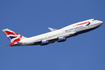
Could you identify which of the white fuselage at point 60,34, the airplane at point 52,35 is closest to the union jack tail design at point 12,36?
the airplane at point 52,35

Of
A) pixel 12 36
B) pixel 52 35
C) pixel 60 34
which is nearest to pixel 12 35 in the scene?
pixel 12 36

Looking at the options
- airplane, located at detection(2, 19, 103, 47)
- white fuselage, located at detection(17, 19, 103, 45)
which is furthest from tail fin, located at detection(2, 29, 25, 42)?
white fuselage, located at detection(17, 19, 103, 45)

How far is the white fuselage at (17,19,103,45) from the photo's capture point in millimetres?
90812

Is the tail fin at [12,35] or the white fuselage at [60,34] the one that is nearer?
the white fuselage at [60,34]

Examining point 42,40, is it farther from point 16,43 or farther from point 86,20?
point 86,20

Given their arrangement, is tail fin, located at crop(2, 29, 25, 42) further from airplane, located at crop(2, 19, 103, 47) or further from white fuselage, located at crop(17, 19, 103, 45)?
white fuselage, located at crop(17, 19, 103, 45)

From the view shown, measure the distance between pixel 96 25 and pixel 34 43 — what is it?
105 feet

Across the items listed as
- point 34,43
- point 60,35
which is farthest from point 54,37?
point 34,43

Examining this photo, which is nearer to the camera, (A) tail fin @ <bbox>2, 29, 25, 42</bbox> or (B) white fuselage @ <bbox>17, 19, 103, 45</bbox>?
(B) white fuselage @ <bbox>17, 19, 103, 45</bbox>

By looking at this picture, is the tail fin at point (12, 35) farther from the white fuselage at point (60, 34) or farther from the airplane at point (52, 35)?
the white fuselage at point (60, 34)

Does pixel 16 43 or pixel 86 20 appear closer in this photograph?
pixel 16 43

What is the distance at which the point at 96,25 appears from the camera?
9625 centimetres

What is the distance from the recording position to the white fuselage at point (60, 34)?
9081 cm

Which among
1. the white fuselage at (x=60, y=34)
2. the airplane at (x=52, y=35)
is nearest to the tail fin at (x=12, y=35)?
the airplane at (x=52, y=35)
